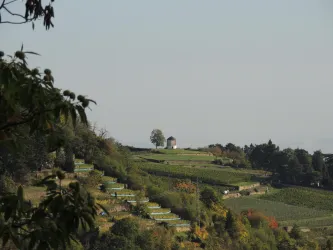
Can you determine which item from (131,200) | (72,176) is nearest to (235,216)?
(131,200)

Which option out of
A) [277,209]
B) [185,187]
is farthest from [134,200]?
[277,209]

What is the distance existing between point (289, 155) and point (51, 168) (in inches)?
1659

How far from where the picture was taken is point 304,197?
54750 millimetres

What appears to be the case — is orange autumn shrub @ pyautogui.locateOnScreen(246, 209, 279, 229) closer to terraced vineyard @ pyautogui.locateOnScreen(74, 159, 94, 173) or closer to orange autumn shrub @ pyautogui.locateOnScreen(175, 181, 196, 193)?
orange autumn shrub @ pyautogui.locateOnScreen(175, 181, 196, 193)

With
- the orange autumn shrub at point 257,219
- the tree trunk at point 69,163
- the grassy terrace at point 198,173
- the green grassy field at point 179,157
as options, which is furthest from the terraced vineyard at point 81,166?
the green grassy field at point 179,157

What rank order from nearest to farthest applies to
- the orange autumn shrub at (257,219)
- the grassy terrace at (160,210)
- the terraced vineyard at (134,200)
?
the terraced vineyard at (134,200) < the grassy terrace at (160,210) < the orange autumn shrub at (257,219)

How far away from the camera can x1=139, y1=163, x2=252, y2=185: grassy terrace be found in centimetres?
5291

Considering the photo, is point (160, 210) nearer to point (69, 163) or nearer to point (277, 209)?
point (69, 163)

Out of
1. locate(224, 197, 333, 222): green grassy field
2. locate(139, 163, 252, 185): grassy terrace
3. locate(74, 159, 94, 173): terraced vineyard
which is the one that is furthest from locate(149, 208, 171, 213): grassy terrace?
locate(139, 163, 252, 185): grassy terrace

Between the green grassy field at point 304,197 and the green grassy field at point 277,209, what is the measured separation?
5.04ft

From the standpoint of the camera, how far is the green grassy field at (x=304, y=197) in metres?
52.5

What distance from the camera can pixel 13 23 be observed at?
5.54m

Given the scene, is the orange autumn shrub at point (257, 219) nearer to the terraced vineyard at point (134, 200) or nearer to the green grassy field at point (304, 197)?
the terraced vineyard at point (134, 200)

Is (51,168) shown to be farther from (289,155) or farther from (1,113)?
(289,155)
